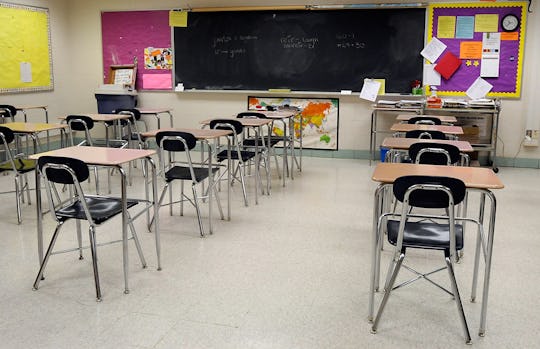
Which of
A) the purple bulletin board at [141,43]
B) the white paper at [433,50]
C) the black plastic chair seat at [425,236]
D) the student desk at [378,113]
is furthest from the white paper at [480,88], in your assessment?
the black plastic chair seat at [425,236]

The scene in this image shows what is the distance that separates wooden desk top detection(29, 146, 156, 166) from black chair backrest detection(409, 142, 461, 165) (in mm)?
1908

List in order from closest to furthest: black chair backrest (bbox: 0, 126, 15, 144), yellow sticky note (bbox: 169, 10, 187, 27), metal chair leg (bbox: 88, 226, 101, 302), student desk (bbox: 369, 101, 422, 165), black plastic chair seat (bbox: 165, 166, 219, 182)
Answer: metal chair leg (bbox: 88, 226, 101, 302)
black plastic chair seat (bbox: 165, 166, 219, 182)
black chair backrest (bbox: 0, 126, 15, 144)
student desk (bbox: 369, 101, 422, 165)
yellow sticky note (bbox: 169, 10, 187, 27)

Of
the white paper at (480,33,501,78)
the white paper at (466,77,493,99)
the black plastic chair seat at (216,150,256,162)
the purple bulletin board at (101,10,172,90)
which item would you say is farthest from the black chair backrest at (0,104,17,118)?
the white paper at (480,33,501,78)

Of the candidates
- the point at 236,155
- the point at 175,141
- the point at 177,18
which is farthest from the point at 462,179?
the point at 177,18

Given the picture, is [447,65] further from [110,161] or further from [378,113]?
[110,161]

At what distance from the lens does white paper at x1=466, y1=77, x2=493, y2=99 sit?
7.55 metres

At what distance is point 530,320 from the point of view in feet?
9.86

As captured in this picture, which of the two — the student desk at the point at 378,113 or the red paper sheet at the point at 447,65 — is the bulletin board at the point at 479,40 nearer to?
the red paper sheet at the point at 447,65

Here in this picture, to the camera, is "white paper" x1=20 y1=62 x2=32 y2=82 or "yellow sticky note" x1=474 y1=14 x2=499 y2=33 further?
"white paper" x1=20 y1=62 x2=32 y2=82

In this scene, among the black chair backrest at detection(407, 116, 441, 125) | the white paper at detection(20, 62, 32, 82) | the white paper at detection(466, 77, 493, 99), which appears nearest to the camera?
the black chair backrest at detection(407, 116, 441, 125)

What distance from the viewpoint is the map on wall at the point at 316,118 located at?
27.3 ft

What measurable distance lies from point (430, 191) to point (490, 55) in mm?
5662

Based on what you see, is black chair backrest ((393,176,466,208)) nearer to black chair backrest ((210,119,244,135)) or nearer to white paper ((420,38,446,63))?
black chair backrest ((210,119,244,135))

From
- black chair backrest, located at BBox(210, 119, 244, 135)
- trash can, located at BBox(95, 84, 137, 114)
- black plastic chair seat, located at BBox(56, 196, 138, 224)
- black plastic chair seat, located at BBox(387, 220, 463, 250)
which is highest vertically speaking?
trash can, located at BBox(95, 84, 137, 114)
